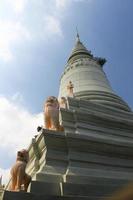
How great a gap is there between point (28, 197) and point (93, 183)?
78.1 inches

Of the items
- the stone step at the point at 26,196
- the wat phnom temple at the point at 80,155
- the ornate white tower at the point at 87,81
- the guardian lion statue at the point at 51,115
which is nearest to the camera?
the stone step at the point at 26,196

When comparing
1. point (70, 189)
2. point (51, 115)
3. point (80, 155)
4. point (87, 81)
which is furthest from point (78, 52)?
point (70, 189)

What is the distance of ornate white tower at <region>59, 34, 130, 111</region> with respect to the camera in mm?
14752

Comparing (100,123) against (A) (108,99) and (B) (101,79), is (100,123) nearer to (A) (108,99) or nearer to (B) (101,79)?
(A) (108,99)

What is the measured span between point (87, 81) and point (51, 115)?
693 centimetres

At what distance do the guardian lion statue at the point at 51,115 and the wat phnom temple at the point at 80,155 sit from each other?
31mm

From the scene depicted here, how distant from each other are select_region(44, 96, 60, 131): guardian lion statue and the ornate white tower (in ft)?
13.6

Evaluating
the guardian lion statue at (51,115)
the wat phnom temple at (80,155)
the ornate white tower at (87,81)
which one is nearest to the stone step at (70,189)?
the wat phnom temple at (80,155)

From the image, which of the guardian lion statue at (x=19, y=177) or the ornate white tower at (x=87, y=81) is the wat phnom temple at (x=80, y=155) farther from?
the ornate white tower at (x=87, y=81)

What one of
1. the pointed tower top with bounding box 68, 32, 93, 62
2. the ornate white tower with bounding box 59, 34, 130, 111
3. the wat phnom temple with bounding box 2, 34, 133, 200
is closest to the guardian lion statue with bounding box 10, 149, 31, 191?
the wat phnom temple with bounding box 2, 34, 133, 200

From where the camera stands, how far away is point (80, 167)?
359 inches

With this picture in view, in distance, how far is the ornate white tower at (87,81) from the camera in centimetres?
1475

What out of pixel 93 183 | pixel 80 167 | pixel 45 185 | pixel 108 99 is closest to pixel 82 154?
pixel 80 167

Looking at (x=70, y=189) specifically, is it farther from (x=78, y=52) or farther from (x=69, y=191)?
(x=78, y=52)
